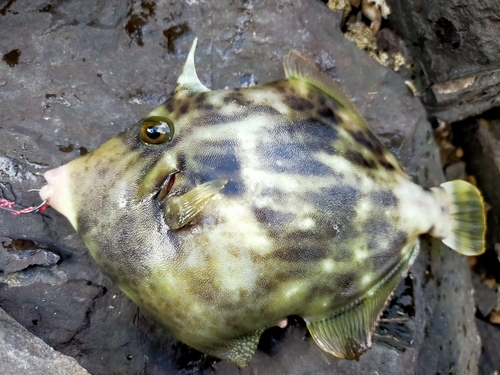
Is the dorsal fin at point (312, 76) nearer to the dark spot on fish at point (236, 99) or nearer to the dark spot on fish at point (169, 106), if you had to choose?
the dark spot on fish at point (236, 99)

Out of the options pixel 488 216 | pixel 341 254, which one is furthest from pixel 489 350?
pixel 341 254

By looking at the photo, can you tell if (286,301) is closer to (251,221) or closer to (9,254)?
(251,221)

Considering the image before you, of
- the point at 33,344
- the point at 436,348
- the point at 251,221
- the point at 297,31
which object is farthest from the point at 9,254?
the point at 436,348

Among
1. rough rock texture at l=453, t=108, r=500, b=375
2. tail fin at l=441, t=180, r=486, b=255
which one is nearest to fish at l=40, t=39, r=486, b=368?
tail fin at l=441, t=180, r=486, b=255

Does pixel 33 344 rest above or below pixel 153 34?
below

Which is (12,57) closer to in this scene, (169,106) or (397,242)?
(169,106)

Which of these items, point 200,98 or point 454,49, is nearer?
point 200,98

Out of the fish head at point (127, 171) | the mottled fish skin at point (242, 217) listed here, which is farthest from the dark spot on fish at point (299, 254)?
the fish head at point (127, 171)
